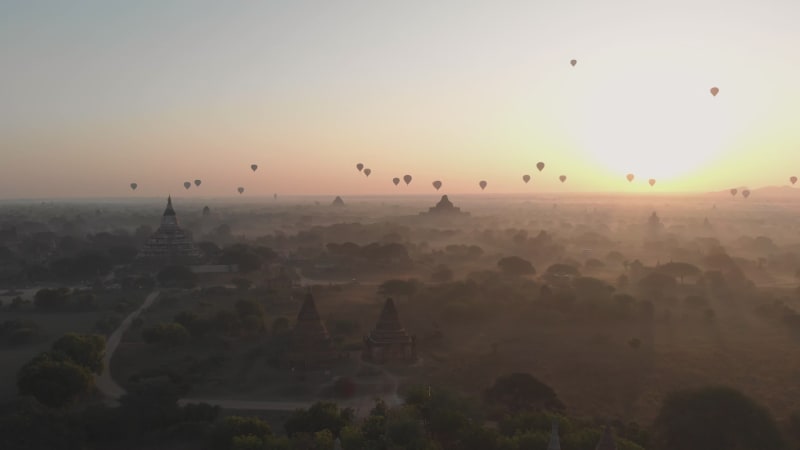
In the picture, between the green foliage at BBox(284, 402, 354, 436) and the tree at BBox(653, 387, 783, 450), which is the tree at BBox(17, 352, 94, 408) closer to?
the green foliage at BBox(284, 402, 354, 436)

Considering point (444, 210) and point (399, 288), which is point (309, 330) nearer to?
point (399, 288)

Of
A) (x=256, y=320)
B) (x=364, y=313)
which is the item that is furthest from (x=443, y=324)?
(x=256, y=320)

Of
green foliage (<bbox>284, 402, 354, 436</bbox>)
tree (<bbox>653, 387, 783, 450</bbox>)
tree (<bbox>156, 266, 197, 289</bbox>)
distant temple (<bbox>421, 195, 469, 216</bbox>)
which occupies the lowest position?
tree (<bbox>653, 387, 783, 450</bbox>)

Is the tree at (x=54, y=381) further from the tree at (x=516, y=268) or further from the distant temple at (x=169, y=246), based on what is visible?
the tree at (x=516, y=268)

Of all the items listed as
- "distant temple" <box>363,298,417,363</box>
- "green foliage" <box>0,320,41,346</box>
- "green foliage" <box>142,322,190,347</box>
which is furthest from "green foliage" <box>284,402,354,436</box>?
"green foliage" <box>0,320,41,346</box>

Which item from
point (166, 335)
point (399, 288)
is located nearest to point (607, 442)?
point (166, 335)

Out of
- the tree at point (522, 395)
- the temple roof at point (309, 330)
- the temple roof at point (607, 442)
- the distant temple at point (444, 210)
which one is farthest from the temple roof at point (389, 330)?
the distant temple at point (444, 210)
